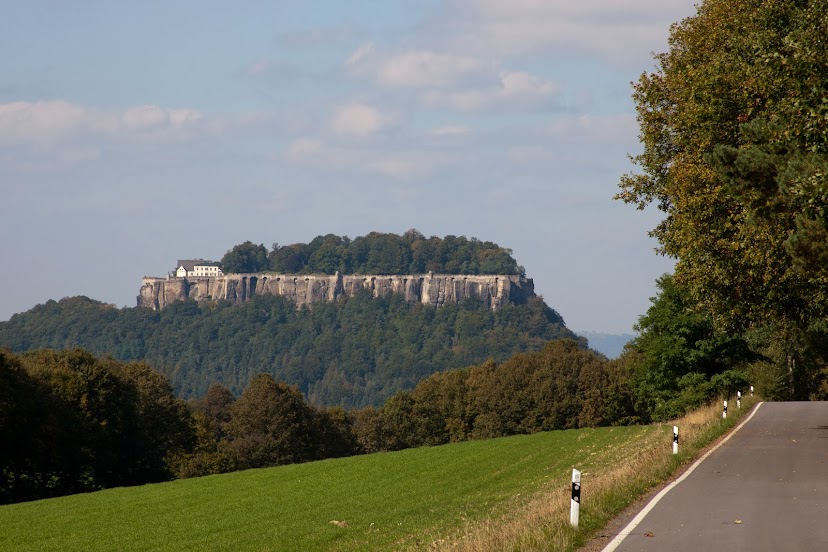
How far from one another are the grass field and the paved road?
910mm

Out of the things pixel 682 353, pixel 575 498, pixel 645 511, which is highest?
pixel 682 353

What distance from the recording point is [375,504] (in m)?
37.3

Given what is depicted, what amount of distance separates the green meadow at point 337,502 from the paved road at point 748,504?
3009mm

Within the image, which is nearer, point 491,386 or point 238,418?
point 238,418

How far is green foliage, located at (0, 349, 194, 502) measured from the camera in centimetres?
5908

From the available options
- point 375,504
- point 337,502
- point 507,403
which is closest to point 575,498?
point 375,504

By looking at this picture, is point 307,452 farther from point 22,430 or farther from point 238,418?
point 22,430

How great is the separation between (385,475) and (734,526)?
114ft

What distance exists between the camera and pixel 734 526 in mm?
14797

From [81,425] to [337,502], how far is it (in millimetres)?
30376

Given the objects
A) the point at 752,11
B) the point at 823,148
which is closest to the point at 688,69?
the point at 752,11

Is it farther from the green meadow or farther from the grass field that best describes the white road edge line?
the green meadow

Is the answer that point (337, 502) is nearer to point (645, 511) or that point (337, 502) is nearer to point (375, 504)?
point (375, 504)

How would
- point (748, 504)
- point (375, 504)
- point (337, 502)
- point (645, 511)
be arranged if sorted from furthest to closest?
point (337, 502) → point (375, 504) → point (748, 504) → point (645, 511)
